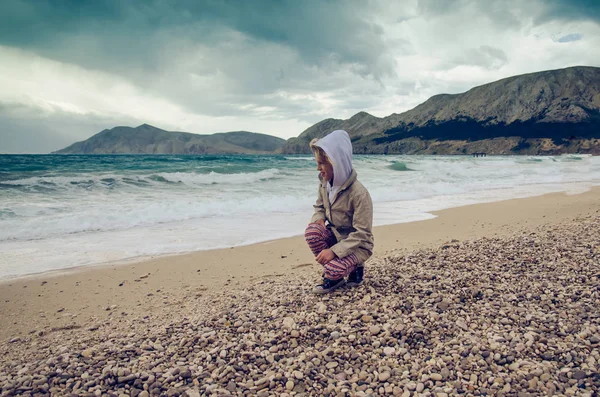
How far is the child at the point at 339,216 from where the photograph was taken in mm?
3686

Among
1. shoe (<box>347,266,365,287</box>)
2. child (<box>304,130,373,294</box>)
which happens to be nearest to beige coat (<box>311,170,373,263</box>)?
child (<box>304,130,373,294</box>)

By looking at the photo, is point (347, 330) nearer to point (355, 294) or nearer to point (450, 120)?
point (355, 294)

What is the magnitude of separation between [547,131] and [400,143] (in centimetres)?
4883

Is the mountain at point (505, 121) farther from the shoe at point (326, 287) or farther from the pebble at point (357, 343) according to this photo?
the shoe at point (326, 287)

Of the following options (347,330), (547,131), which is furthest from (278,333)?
(547,131)

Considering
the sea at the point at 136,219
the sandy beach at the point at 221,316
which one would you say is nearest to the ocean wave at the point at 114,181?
the sea at the point at 136,219

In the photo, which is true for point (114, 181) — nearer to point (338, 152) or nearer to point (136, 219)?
point (136, 219)

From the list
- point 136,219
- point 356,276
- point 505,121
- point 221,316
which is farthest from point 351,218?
point 505,121

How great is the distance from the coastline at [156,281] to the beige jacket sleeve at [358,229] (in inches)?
40.2

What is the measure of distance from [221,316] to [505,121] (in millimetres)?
137223

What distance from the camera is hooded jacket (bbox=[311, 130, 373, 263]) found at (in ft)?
12.0

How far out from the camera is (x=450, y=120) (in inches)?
5384

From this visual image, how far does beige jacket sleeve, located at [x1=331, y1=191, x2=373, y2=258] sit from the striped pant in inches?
5.0

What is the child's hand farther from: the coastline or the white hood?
the coastline
